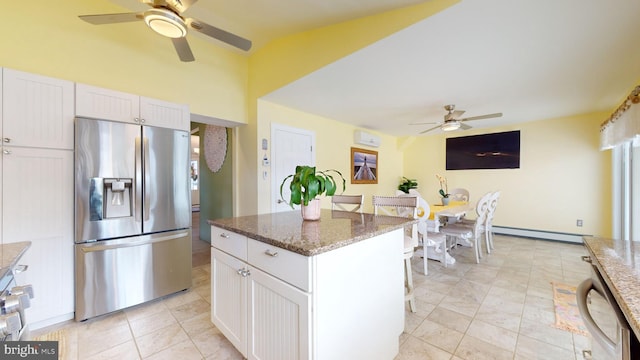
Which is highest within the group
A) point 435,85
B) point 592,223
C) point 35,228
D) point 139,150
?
point 435,85

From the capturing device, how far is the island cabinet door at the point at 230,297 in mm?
1417

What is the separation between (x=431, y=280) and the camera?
276 centimetres

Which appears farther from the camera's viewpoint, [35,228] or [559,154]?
[559,154]

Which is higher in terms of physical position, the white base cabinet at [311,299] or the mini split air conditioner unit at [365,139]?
the mini split air conditioner unit at [365,139]

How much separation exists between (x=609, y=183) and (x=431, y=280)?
3840 mm

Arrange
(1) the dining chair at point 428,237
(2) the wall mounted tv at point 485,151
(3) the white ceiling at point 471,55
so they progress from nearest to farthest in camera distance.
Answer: (3) the white ceiling at point 471,55
(1) the dining chair at point 428,237
(2) the wall mounted tv at point 485,151

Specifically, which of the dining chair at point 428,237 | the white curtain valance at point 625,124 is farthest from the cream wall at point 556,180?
the dining chair at point 428,237

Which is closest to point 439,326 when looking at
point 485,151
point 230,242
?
point 230,242

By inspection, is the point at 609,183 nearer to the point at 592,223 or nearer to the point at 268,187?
the point at 592,223

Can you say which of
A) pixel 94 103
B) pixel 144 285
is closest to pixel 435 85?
pixel 94 103

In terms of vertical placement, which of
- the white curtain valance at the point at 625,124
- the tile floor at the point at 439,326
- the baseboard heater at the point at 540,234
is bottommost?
the tile floor at the point at 439,326

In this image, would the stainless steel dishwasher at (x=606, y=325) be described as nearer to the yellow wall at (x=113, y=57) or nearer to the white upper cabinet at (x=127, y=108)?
the white upper cabinet at (x=127, y=108)

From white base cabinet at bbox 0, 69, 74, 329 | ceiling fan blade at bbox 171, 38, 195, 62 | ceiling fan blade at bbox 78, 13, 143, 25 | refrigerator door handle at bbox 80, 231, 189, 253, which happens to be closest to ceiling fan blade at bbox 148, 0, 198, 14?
ceiling fan blade at bbox 78, 13, 143, 25

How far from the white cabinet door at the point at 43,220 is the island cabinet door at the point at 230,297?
1.33 meters
